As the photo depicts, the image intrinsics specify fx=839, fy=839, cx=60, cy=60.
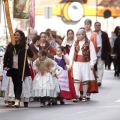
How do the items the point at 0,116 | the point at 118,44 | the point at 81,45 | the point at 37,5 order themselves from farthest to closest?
the point at 37,5 < the point at 118,44 < the point at 81,45 < the point at 0,116

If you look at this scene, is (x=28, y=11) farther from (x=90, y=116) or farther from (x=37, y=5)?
(x=37, y=5)

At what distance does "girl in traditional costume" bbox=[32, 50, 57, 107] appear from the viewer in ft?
61.1

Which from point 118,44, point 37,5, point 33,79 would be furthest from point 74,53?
point 37,5

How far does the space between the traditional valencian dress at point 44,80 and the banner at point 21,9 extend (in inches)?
44.8

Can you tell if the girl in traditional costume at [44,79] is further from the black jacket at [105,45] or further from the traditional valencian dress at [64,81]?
the black jacket at [105,45]

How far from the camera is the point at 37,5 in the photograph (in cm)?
5956

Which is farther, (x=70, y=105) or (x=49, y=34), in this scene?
(x=49, y=34)

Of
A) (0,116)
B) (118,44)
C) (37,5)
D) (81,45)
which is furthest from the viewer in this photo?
(37,5)

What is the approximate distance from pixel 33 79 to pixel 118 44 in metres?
12.6

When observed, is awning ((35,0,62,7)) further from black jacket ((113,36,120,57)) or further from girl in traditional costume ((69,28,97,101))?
girl in traditional costume ((69,28,97,101))

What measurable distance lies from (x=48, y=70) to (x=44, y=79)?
28cm

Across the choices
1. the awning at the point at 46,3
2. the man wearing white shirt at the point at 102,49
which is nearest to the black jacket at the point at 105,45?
the man wearing white shirt at the point at 102,49

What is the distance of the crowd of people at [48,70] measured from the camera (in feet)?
60.1

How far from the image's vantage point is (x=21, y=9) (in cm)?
1850
